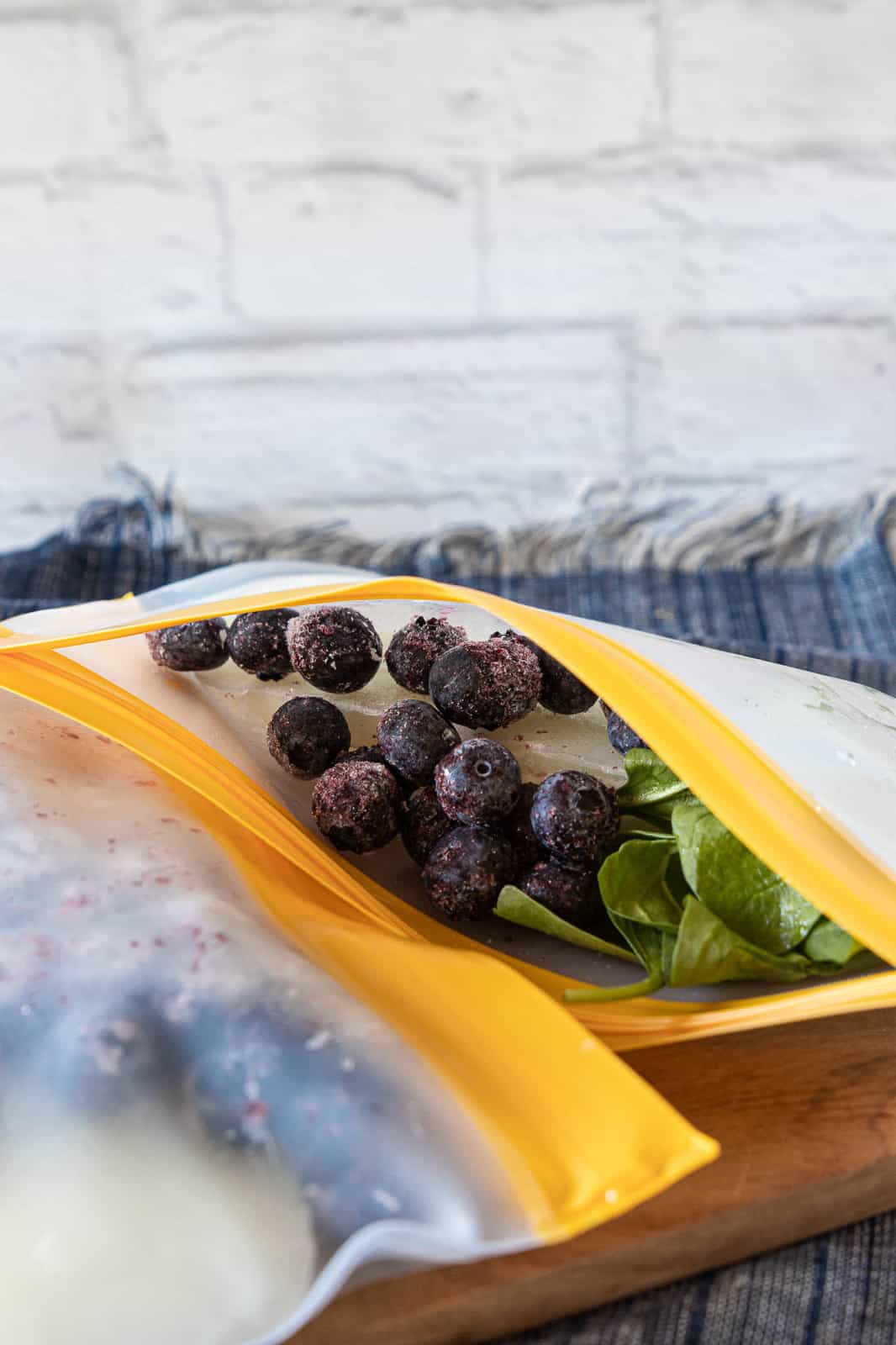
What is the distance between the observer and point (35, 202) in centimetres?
102

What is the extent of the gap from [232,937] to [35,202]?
2.83 ft

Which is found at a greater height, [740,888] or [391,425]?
[740,888]

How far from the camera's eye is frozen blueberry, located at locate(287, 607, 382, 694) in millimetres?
453

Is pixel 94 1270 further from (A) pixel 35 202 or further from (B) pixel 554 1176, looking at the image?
(A) pixel 35 202

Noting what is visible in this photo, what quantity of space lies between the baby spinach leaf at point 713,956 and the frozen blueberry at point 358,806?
0.35 ft

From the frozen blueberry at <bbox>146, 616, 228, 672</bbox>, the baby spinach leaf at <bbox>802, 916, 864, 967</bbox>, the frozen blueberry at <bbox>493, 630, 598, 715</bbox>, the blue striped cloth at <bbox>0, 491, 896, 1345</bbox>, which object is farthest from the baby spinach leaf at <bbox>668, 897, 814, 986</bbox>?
the blue striped cloth at <bbox>0, 491, 896, 1345</bbox>

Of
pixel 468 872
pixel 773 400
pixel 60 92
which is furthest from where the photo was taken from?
pixel 773 400

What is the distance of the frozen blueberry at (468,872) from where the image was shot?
39cm

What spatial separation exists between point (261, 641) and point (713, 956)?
21cm

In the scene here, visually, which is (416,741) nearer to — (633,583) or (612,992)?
(612,992)


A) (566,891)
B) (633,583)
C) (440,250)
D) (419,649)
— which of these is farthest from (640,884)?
(440,250)

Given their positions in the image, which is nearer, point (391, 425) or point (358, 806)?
point (358, 806)

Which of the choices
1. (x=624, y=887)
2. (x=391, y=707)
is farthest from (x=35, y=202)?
(x=624, y=887)

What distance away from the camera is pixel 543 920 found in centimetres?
39
